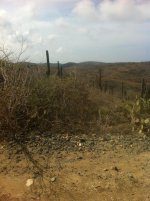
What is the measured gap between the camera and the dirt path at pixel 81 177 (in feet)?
18.0

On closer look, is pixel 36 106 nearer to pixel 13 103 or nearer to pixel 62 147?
pixel 13 103

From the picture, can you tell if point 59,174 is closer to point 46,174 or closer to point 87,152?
point 46,174

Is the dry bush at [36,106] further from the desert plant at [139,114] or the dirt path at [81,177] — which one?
the dirt path at [81,177]

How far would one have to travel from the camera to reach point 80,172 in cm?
612

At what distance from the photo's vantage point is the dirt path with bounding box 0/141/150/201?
549cm

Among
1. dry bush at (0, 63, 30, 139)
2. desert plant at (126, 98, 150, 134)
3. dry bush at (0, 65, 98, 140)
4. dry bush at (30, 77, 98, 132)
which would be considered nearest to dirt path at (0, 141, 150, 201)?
dry bush at (0, 63, 30, 139)

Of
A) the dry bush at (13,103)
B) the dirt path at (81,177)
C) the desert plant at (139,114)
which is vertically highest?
the dry bush at (13,103)

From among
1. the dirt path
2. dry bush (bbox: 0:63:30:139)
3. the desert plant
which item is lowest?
the dirt path

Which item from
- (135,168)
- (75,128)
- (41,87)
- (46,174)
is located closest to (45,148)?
(46,174)

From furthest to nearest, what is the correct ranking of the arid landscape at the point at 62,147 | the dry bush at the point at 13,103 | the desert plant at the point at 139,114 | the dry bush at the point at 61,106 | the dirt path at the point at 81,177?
the desert plant at the point at 139,114 → the dry bush at the point at 61,106 → the dry bush at the point at 13,103 → the arid landscape at the point at 62,147 → the dirt path at the point at 81,177

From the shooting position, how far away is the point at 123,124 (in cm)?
1040

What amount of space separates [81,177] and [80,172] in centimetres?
18

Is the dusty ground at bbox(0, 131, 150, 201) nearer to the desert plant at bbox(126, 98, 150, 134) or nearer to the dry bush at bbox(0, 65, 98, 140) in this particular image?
the dry bush at bbox(0, 65, 98, 140)

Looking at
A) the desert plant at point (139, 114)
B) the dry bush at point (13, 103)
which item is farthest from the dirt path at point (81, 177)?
the desert plant at point (139, 114)
